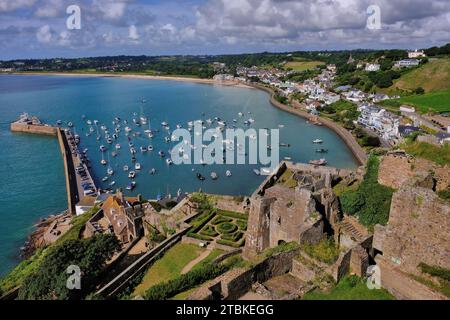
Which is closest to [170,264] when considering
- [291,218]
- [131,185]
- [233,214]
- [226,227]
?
[226,227]

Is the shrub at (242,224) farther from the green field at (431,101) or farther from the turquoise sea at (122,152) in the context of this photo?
the green field at (431,101)

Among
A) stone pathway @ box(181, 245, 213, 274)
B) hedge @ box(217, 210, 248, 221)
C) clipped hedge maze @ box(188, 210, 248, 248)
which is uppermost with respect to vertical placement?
hedge @ box(217, 210, 248, 221)

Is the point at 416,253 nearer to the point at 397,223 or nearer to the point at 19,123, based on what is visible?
the point at 397,223

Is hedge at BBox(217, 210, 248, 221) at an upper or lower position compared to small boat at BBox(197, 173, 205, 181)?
upper

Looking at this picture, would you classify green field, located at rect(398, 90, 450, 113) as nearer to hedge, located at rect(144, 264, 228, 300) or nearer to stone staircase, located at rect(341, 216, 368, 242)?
stone staircase, located at rect(341, 216, 368, 242)

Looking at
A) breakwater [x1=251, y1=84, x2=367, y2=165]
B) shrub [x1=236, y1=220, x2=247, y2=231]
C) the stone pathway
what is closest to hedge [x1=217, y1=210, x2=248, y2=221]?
shrub [x1=236, y1=220, x2=247, y2=231]
